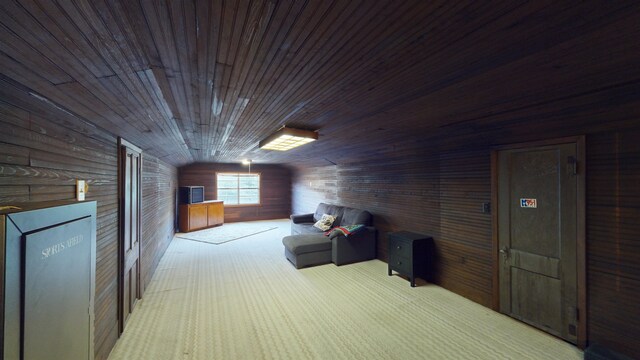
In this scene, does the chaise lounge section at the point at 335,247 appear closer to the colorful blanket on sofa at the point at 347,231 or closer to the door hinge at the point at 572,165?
the colorful blanket on sofa at the point at 347,231

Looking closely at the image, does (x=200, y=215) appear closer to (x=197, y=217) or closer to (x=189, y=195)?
(x=197, y=217)

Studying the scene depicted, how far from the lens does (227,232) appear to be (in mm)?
7531

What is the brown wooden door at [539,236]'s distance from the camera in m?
2.39

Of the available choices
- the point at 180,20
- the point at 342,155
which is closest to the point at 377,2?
the point at 180,20

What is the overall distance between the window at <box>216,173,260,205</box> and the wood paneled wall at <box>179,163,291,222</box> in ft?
0.60

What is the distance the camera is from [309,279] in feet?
13.1

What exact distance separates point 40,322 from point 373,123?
112 inches

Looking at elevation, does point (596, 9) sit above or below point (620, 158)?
above

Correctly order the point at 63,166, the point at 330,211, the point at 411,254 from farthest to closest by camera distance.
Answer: the point at 330,211 → the point at 411,254 → the point at 63,166

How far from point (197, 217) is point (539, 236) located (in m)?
8.00

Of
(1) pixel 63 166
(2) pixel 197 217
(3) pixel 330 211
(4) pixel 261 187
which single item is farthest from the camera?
(4) pixel 261 187

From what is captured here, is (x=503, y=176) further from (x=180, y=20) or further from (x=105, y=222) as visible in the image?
(x=105, y=222)

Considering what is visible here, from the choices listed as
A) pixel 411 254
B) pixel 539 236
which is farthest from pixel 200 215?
pixel 539 236

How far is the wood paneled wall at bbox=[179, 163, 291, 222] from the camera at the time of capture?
8.80m
